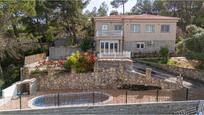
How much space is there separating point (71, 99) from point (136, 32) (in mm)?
17303

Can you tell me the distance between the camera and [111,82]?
83.9ft

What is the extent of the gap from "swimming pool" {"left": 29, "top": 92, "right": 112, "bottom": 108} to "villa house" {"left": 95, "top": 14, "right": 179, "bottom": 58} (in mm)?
13506

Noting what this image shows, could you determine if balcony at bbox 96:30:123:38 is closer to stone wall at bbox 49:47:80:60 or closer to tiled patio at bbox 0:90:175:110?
stone wall at bbox 49:47:80:60

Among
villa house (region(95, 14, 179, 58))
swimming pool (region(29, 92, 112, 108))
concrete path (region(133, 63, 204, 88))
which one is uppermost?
villa house (region(95, 14, 179, 58))

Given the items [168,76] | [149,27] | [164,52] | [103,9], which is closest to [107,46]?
[149,27]

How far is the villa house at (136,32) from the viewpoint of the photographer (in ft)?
117

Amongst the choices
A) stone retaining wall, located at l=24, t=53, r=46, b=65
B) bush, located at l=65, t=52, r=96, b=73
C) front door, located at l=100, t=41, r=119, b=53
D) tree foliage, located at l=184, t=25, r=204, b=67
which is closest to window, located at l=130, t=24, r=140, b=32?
front door, located at l=100, t=41, r=119, b=53

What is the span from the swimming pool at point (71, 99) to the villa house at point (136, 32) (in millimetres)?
13506

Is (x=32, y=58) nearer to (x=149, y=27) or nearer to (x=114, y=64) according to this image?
(x=114, y=64)

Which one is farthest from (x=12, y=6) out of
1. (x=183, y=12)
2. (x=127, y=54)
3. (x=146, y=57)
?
(x=183, y=12)

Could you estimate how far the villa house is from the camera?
35.6 meters

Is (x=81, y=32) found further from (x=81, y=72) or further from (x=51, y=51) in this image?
(x=81, y=72)

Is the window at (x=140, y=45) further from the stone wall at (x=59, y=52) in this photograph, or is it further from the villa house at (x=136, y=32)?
the stone wall at (x=59, y=52)

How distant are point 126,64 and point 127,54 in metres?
1.82
